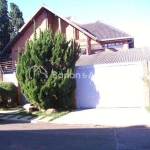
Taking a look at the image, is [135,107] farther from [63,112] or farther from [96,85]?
[63,112]

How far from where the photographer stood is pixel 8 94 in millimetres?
13188

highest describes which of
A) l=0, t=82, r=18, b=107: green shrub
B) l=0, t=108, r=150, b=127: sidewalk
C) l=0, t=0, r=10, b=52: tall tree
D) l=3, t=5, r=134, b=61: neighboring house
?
l=0, t=0, r=10, b=52: tall tree

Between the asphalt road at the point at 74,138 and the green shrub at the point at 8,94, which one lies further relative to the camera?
the green shrub at the point at 8,94

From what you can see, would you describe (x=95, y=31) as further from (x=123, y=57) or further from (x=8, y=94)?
(x=8, y=94)


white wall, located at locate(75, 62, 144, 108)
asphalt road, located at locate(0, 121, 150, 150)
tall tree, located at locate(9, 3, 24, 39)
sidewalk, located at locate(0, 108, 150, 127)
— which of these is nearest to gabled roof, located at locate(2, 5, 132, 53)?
white wall, located at locate(75, 62, 144, 108)

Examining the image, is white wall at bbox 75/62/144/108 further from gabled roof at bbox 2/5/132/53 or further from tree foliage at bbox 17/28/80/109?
gabled roof at bbox 2/5/132/53

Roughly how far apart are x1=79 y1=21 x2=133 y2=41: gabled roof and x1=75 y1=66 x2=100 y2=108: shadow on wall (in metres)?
8.87

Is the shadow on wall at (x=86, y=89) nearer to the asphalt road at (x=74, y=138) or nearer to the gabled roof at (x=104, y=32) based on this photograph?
the asphalt road at (x=74, y=138)

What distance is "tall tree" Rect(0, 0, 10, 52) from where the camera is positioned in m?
29.2

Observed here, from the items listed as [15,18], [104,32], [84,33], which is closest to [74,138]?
[84,33]

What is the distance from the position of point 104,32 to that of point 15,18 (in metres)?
17.3

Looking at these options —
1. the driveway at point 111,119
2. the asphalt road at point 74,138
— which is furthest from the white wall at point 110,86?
the asphalt road at point 74,138

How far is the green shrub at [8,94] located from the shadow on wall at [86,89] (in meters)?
4.54

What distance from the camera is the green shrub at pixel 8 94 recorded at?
1312cm
